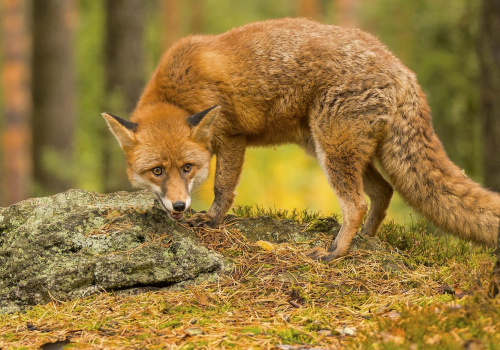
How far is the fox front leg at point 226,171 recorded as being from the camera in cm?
582

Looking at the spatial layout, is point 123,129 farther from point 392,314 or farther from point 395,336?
point 395,336

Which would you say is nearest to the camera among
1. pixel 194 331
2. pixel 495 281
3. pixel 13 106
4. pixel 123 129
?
pixel 495 281

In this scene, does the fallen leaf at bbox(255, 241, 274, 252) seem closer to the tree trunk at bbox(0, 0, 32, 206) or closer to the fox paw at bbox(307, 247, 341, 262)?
the fox paw at bbox(307, 247, 341, 262)

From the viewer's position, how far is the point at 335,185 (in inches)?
211

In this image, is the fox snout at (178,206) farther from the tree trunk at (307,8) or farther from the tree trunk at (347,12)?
the tree trunk at (307,8)

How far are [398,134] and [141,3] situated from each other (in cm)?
818

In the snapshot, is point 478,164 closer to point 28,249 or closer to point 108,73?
point 108,73

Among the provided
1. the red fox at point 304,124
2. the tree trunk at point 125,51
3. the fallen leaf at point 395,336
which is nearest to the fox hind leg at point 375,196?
the red fox at point 304,124

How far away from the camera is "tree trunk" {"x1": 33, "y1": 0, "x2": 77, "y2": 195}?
1286 centimetres

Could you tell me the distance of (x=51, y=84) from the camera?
12.9m

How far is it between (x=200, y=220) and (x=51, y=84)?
913cm

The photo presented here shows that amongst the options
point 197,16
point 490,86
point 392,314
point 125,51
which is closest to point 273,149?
point 125,51

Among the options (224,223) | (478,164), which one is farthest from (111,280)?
(478,164)

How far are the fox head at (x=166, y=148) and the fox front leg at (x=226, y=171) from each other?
292 mm
